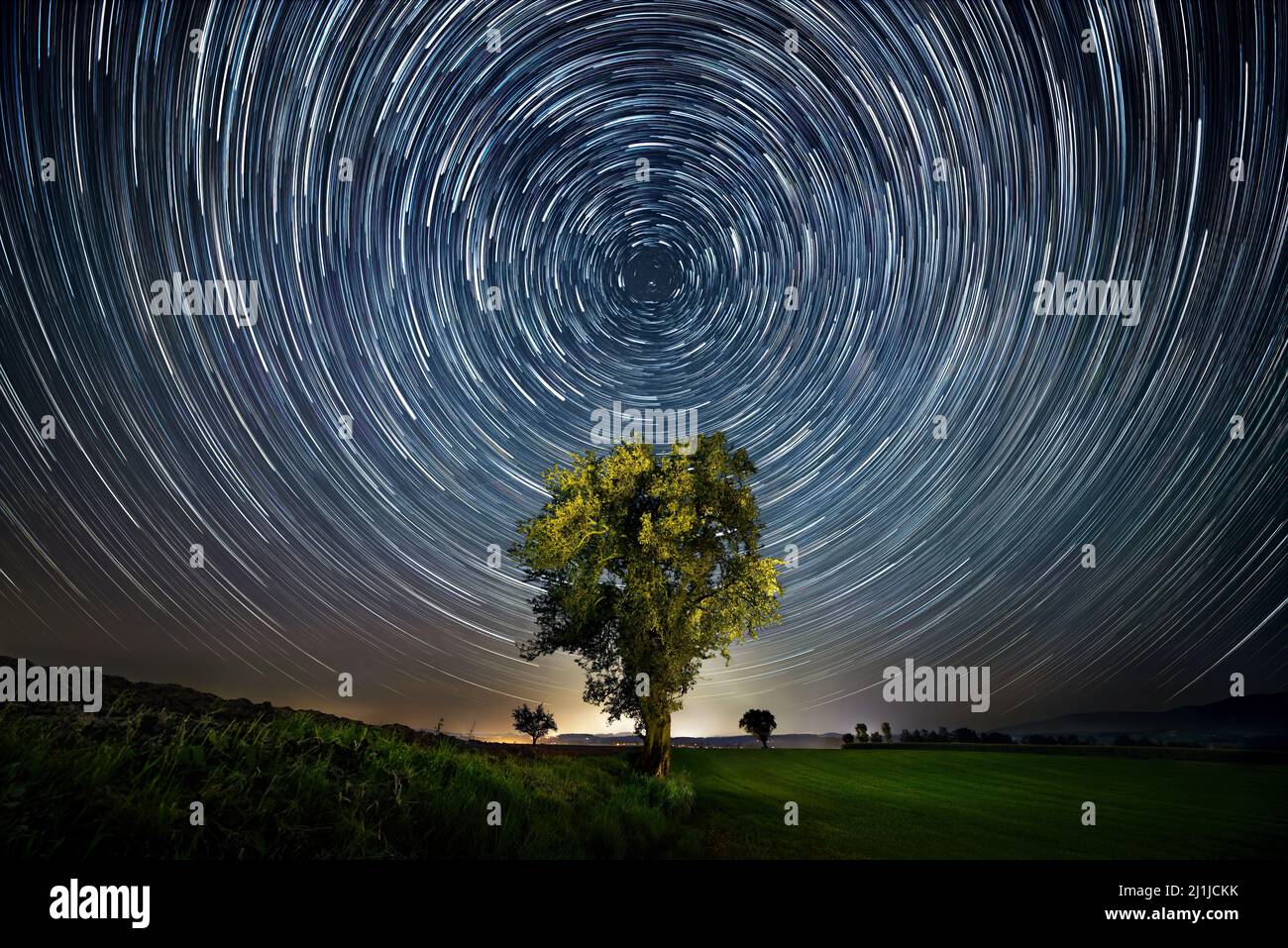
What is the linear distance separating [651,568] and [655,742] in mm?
7106

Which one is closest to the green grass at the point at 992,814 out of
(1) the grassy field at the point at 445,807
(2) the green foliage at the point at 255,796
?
(1) the grassy field at the point at 445,807

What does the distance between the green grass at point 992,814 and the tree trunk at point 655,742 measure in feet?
6.28

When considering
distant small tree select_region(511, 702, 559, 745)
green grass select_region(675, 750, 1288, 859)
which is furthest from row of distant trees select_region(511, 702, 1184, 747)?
green grass select_region(675, 750, 1288, 859)

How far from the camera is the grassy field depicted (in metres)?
5.39

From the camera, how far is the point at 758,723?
3755 inches

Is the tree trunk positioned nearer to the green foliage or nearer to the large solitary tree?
the large solitary tree

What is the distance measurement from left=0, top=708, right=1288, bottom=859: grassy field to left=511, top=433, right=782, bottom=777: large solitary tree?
3471 millimetres

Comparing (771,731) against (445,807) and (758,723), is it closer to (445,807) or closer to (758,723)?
(758,723)

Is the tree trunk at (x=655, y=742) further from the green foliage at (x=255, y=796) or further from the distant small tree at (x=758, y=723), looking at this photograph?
the distant small tree at (x=758, y=723)

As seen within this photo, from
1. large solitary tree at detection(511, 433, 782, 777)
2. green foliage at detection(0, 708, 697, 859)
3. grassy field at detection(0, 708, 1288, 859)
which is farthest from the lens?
large solitary tree at detection(511, 433, 782, 777)

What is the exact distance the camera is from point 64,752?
5871 millimetres
